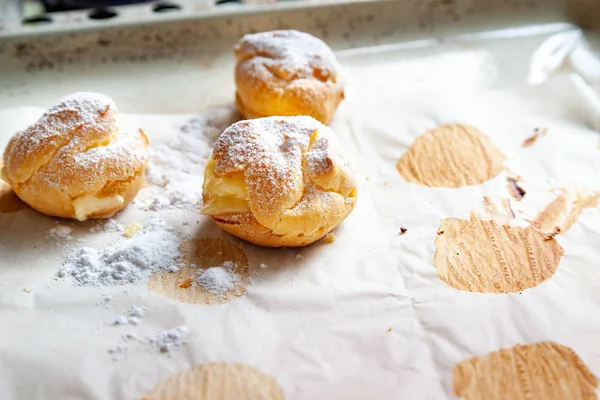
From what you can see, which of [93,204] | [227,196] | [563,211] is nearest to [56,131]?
[93,204]

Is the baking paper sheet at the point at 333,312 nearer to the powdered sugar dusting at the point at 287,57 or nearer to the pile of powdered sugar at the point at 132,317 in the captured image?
the pile of powdered sugar at the point at 132,317

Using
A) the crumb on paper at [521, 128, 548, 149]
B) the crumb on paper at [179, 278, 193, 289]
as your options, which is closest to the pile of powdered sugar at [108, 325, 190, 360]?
the crumb on paper at [179, 278, 193, 289]

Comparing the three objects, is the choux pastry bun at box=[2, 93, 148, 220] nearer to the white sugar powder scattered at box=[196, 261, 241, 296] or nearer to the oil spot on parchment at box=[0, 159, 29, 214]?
the oil spot on parchment at box=[0, 159, 29, 214]

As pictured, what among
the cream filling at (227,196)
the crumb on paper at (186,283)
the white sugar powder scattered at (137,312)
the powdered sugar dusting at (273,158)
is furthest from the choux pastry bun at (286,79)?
the white sugar powder scattered at (137,312)

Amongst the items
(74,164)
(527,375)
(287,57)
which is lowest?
(527,375)

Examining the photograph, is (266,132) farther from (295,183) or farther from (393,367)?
(393,367)

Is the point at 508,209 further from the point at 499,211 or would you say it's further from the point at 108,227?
the point at 108,227

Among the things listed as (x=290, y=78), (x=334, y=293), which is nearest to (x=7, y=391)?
(x=334, y=293)
